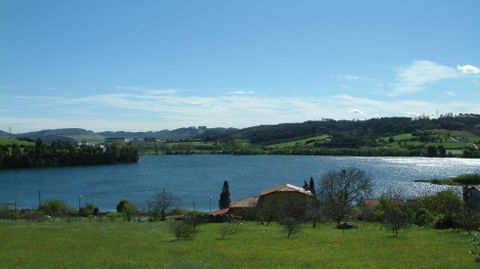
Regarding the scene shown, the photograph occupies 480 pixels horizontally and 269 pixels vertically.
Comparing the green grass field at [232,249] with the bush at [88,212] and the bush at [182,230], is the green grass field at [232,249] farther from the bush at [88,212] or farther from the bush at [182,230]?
the bush at [88,212]

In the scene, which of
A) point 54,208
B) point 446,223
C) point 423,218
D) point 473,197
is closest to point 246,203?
point 423,218

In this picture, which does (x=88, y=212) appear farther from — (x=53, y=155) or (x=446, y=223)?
(x=53, y=155)

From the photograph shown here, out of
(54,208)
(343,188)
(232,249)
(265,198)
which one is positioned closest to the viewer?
(232,249)

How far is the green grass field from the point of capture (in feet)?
73.6

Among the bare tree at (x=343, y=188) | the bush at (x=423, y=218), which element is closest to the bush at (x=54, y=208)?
the bare tree at (x=343, y=188)

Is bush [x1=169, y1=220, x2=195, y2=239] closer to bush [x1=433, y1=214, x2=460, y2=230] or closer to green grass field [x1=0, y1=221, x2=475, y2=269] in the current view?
green grass field [x1=0, y1=221, x2=475, y2=269]

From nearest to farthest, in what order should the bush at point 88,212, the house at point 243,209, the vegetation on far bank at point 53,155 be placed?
the house at point 243,209
the bush at point 88,212
the vegetation on far bank at point 53,155

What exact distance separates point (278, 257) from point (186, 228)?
12.5 m

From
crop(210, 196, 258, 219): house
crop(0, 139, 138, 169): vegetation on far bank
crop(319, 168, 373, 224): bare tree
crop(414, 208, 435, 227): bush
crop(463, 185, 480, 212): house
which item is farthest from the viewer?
crop(0, 139, 138, 169): vegetation on far bank

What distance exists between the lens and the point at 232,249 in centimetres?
2862

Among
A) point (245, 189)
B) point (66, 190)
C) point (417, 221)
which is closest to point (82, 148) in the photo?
point (66, 190)

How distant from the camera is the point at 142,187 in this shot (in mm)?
115938

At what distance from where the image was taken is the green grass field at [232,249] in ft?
73.6

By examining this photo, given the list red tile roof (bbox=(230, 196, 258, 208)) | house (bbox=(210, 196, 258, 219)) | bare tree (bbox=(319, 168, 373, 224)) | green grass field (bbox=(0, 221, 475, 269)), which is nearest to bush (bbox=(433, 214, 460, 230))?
green grass field (bbox=(0, 221, 475, 269))
